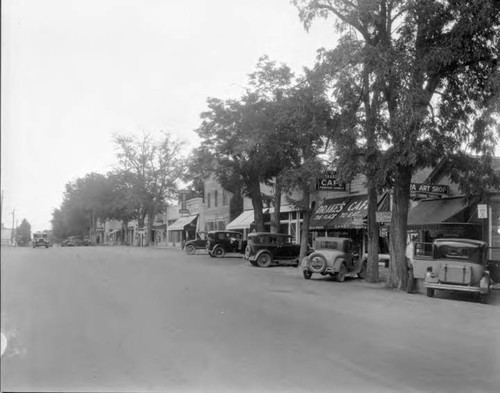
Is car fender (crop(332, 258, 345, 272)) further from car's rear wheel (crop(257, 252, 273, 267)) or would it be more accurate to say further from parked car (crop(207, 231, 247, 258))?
parked car (crop(207, 231, 247, 258))

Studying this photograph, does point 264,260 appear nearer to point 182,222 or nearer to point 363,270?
point 363,270

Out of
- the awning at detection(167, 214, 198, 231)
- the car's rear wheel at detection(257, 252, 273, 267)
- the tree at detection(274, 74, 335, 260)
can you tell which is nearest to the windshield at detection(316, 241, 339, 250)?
the tree at detection(274, 74, 335, 260)

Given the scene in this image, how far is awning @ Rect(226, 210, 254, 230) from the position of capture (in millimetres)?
38619

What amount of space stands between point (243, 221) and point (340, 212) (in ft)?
45.3

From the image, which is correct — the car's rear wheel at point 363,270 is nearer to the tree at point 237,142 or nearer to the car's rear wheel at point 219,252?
the tree at point 237,142

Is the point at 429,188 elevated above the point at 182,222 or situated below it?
above

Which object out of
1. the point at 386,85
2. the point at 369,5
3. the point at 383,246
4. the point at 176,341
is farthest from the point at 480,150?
the point at 176,341

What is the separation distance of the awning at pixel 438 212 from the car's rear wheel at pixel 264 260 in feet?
22.6

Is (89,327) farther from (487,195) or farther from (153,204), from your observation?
(153,204)

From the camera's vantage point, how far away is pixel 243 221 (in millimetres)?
39812

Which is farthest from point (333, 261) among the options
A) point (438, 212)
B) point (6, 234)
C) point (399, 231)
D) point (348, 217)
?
point (6, 234)

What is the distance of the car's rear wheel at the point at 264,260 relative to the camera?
2486 cm

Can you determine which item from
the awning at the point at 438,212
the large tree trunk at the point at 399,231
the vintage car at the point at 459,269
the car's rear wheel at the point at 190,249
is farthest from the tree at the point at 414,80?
the car's rear wheel at the point at 190,249

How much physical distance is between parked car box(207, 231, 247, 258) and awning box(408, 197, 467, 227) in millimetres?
13003
